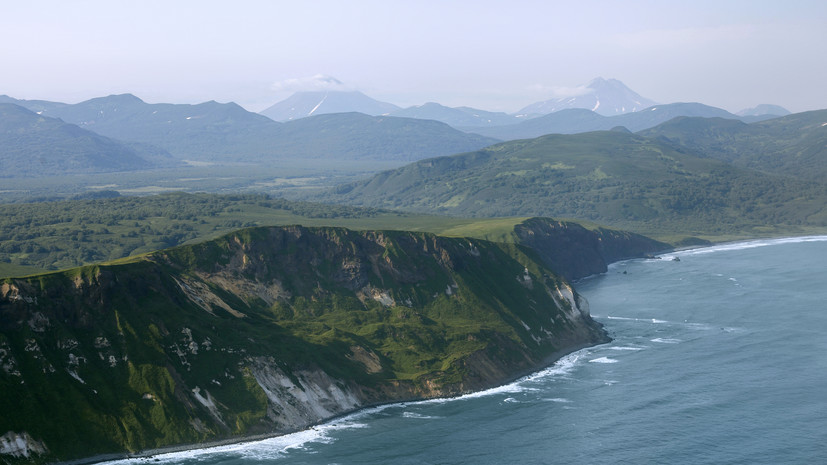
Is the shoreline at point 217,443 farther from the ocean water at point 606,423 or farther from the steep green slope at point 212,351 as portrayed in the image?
the ocean water at point 606,423

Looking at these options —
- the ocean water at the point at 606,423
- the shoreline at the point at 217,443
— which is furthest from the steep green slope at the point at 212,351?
the ocean water at the point at 606,423

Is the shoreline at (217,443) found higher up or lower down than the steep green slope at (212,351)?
lower down

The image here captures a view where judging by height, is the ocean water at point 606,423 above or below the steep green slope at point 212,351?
below

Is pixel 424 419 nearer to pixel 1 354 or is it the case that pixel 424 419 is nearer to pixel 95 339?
pixel 95 339

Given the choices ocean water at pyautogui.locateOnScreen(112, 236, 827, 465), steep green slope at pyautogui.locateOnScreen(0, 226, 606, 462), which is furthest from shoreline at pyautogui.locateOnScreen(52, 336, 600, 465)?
ocean water at pyautogui.locateOnScreen(112, 236, 827, 465)

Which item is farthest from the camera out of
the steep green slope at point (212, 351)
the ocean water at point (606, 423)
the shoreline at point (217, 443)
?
the steep green slope at point (212, 351)

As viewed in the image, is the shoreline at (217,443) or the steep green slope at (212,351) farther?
the steep green slope at (212,351)

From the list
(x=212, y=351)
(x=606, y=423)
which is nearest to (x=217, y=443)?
(x=212, y=351)

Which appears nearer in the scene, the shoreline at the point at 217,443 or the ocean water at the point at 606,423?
the shoreline at the point at 217,443

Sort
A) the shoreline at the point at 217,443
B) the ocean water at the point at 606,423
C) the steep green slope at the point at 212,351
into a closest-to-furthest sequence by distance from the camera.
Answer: the shoreline at the point at 217,443 < the ocean water at the point at 606,423 < the steep green slope at the point at 212,351

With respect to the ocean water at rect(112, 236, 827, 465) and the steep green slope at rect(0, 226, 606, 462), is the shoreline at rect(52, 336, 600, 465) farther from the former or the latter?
the ocean water at rect(112, 236, 827, 465)
